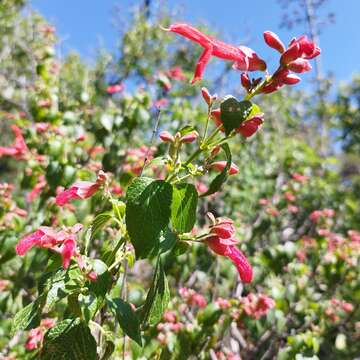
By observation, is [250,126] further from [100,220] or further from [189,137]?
[100,220]

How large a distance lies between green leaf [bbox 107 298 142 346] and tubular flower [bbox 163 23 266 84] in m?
0.50

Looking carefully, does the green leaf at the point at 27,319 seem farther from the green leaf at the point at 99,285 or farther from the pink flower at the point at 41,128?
the pink flower at the point at 41,128

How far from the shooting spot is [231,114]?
0.82 m

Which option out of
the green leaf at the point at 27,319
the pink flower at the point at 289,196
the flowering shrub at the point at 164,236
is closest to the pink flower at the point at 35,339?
the flowering shrub at the point at 164,236

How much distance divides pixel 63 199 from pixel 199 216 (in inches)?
127

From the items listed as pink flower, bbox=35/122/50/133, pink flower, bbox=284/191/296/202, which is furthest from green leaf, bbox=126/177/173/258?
pink flower, bbox=284/191/296/202

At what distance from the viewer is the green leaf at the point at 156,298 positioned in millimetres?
891

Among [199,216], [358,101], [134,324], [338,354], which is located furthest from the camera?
[358,101]

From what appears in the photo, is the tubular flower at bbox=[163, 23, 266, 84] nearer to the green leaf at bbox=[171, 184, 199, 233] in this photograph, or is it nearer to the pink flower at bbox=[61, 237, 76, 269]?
the green leaf at bbox=[171, 184, 199, 233]

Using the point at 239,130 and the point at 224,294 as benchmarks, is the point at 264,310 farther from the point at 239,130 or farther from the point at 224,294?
the point at 239,130

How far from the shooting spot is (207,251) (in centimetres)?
299

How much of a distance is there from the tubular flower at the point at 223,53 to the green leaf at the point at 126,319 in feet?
1.63

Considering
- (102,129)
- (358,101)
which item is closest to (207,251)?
(102,129)

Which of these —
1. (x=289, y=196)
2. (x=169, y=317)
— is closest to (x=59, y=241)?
(x=169, y=317)
